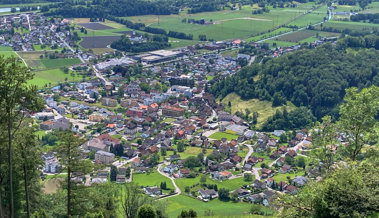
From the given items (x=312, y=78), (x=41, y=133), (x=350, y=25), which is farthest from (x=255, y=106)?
(x=350, y=25)

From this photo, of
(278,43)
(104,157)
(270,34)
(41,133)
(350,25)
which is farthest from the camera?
(350,25)

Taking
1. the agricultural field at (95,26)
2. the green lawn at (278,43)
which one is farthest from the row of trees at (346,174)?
the agricultural field at (95,26)

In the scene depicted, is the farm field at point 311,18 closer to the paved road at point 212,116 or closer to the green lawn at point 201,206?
the paved road at point 212,116

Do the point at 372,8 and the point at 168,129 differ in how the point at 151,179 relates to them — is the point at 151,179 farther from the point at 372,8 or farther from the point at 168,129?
the point at 372,8

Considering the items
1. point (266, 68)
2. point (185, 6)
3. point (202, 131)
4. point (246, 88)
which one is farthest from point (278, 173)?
point (185, 6)

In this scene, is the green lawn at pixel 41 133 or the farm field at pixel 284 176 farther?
the green lawn at pixel 41 133

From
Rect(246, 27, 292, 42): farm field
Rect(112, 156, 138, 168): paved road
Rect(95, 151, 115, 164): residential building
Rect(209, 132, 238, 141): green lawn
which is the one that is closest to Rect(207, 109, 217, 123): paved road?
Rect(209, 132, 238, 141): green lawn
